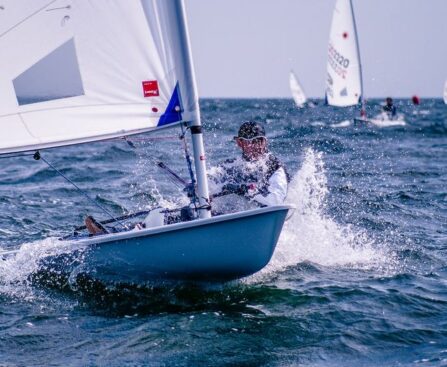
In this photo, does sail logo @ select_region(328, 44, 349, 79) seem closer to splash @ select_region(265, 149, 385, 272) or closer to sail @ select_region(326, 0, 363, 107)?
sail @ select_region(326, 0, 363, 107)

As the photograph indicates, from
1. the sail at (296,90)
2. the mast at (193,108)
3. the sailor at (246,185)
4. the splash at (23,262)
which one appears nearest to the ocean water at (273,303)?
the splash at (23,262)

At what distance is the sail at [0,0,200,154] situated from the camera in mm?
5055

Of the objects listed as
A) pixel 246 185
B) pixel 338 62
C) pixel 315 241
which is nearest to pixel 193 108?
pixel 246 185

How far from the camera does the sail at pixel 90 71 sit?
5.05 m

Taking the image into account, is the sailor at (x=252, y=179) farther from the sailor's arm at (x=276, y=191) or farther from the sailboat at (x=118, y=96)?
the sailboat at (x=118, y=96)

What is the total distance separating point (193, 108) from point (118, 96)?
562 millimetres

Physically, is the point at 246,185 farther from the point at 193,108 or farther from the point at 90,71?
the point at 90,71

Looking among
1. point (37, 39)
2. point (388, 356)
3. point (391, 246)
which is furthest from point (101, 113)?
point (391, 246)

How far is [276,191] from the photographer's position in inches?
212

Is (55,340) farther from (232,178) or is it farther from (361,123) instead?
(361,123)

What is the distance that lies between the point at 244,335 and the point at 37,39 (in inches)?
104

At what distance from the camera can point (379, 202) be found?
30.9 feet

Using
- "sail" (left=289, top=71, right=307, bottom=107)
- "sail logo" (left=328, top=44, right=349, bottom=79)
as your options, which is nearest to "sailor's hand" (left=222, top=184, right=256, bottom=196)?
"sail logo" (left=328, top=44, right=349, bottom=79)

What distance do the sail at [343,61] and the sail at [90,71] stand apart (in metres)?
22.9
